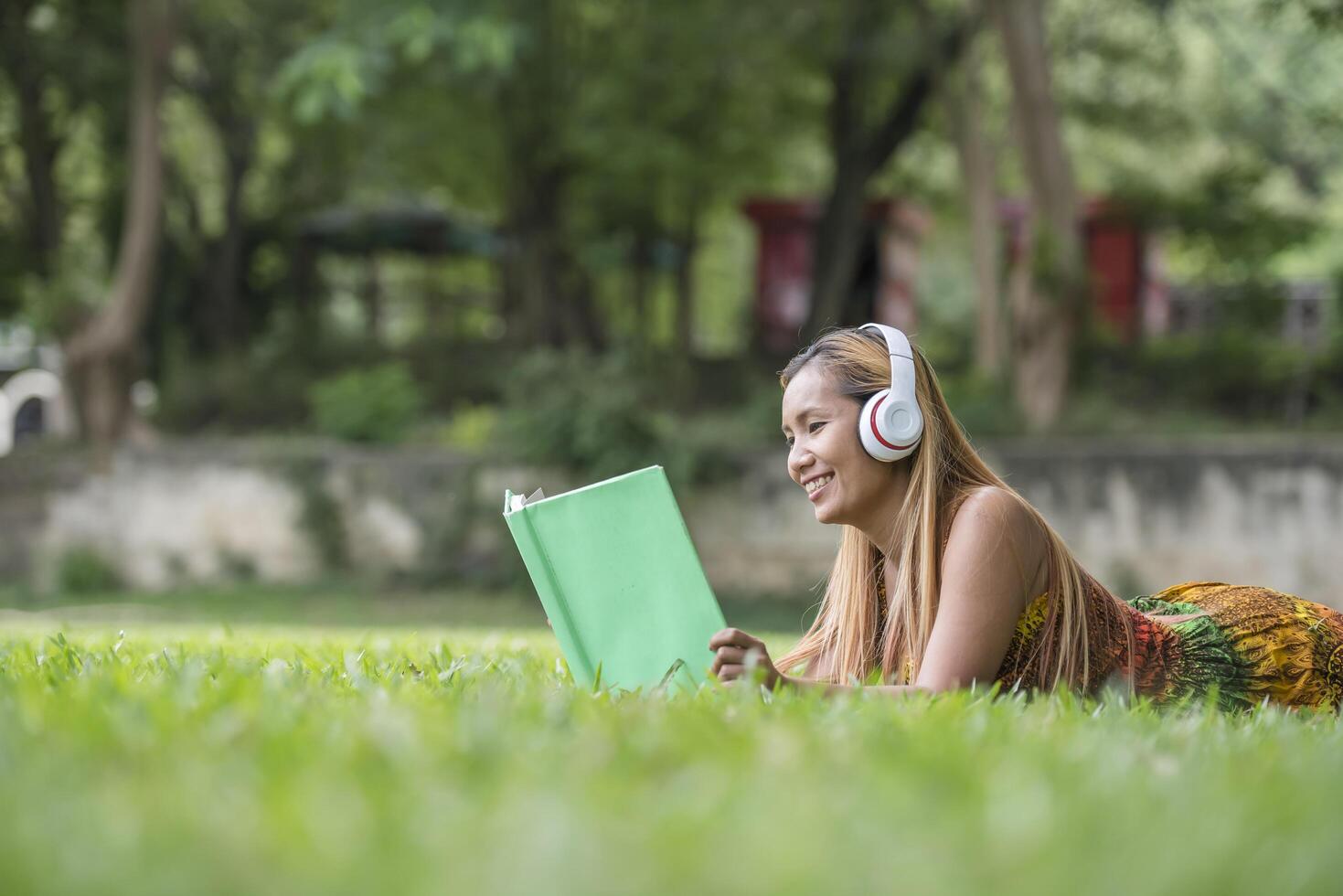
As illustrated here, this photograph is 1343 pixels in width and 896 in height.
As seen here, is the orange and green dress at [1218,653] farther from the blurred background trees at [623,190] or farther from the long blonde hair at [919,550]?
the blurred background trees at [623,190]

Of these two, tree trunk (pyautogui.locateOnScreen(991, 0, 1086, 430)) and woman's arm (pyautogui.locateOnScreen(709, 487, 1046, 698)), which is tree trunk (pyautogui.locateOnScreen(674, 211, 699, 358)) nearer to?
tree trunk (pyautogui.locateOnScreen(991, 0, 1086, 430))

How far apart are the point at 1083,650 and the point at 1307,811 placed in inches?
64.5

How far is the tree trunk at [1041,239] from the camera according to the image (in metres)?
13.5

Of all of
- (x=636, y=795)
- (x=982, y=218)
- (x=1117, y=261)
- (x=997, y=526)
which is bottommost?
(x=636, y=795)

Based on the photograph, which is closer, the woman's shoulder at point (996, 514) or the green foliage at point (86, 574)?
the woman's shoulder at point (996, 514)

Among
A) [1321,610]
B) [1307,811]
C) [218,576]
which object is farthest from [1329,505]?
[1307,811]

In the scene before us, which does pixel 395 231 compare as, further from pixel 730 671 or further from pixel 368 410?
pixel 730 671

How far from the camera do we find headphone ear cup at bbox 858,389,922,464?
3.43m

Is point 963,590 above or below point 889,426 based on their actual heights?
below

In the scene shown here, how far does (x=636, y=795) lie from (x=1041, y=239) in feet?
41.3

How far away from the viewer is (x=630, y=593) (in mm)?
3418

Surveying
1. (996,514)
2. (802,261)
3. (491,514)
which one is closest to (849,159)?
(802,261)

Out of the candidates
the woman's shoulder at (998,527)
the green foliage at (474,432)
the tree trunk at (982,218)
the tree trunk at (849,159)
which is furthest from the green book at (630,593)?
the tree trunk at (849,159)

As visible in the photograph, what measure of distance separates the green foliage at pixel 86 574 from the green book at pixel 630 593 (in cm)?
1233
